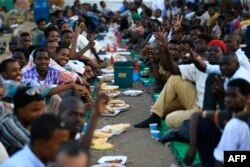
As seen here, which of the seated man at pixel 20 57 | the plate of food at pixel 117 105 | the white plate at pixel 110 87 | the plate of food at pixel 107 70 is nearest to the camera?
the seated man at pixel 20 57

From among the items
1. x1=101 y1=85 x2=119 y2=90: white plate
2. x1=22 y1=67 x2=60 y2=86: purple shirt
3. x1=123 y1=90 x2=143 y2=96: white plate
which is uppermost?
x1=22 y1=67 x2=60 y2=86: purple shirt

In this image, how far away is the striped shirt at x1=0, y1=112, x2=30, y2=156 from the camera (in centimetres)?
444

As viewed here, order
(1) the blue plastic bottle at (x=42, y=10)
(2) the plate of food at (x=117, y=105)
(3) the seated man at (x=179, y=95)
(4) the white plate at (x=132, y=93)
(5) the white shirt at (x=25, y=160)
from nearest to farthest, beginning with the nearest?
1. (5) the white shirt at (x=25, y=160)
2. (3) the seated man at (x=179, y=95)
3. (2) the plate of food at (x=117, y=105)
4. (4) the white plate at (x=132, y=93)
5. (1) the blue plastic bottle at (x=42, y=10)

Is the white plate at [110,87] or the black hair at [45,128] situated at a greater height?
the black hair at [45,128]

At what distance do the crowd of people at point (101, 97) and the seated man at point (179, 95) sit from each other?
12 millimetres

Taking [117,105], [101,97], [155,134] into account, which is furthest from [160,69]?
[101,97]

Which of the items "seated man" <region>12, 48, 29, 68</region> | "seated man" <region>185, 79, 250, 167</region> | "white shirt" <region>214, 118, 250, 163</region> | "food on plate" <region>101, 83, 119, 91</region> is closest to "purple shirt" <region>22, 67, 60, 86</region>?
"seated man" <region>12, 48, 29, 68</region>

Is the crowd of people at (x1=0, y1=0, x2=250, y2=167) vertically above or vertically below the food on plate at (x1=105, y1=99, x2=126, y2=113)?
above

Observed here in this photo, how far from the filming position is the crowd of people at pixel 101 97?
3405 mm

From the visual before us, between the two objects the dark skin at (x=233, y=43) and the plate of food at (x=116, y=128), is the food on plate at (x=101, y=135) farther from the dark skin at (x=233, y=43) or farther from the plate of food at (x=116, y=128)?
the dark skin at (x=233, y=43)

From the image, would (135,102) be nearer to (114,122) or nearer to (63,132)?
(114,122)

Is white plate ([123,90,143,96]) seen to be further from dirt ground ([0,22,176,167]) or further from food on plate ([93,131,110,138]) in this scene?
food on plate ([93,131,110,138])

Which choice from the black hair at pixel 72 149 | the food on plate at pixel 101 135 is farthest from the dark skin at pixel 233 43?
the black hair at pixel 72 149

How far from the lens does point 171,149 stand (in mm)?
6426
